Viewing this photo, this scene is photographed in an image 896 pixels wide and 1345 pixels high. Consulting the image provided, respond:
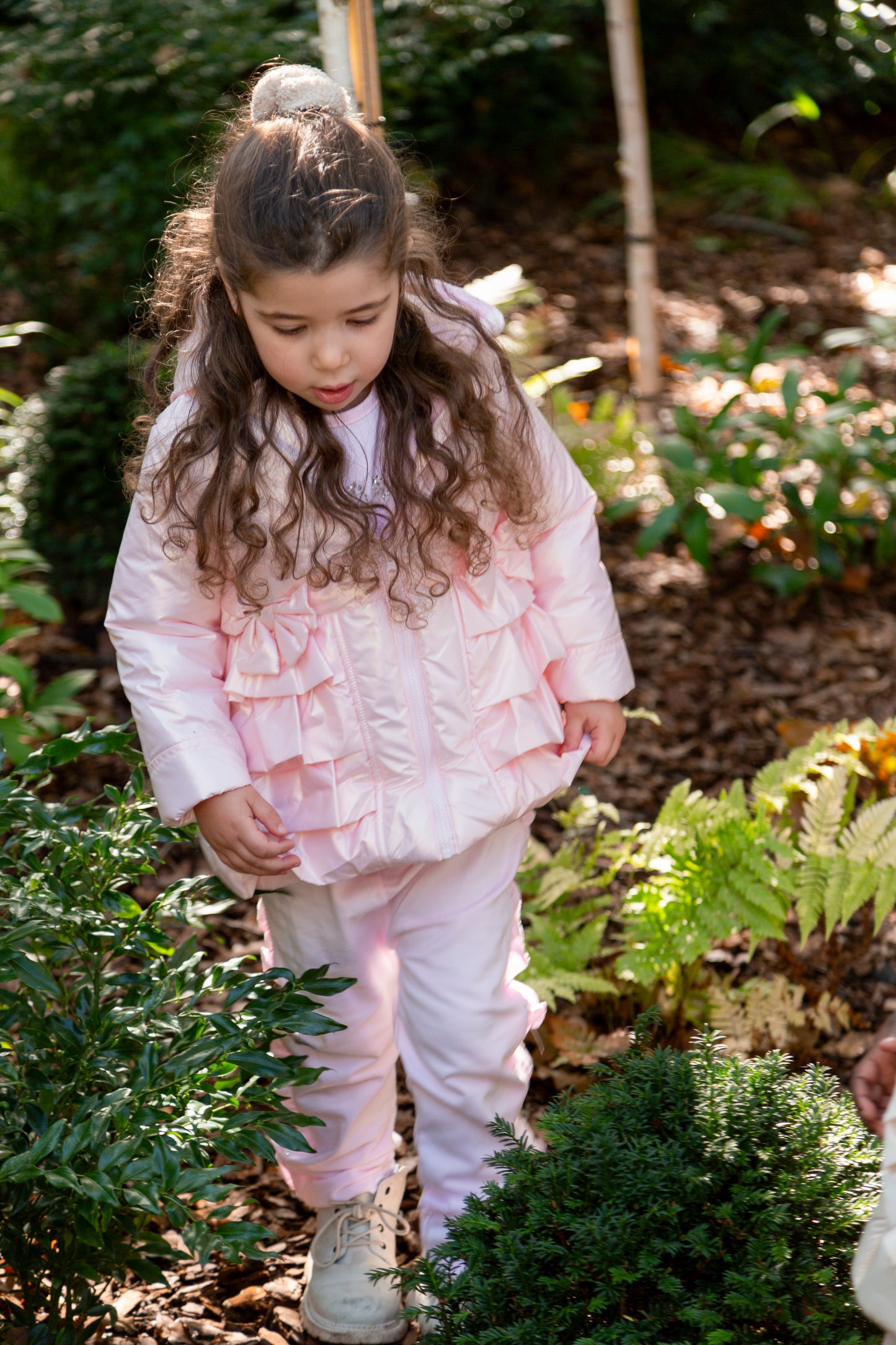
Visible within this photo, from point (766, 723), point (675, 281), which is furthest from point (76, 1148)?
point (675, 281)

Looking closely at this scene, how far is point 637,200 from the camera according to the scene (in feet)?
15.3

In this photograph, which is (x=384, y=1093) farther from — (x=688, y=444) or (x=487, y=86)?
(x=487, y=86)

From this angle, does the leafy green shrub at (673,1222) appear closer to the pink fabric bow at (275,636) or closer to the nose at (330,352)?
the pink fabric bow at (275,636)

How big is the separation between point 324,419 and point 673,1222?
4.21 ft

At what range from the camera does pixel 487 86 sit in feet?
21.2

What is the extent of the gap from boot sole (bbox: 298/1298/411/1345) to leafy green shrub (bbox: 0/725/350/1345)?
430 millimetres

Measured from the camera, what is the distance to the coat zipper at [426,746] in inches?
81.0

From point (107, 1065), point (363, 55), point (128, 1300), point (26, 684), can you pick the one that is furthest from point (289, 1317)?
point (363, 55)

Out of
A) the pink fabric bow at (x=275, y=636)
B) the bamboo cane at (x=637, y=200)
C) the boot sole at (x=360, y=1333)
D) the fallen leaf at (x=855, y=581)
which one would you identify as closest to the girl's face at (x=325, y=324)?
the pink fabric bow at (x=275, y=636)

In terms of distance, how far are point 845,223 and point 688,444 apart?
130 inches

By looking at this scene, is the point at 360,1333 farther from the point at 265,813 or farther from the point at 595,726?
the point at 595,726

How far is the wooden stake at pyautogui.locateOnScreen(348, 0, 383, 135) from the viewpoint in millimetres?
2535

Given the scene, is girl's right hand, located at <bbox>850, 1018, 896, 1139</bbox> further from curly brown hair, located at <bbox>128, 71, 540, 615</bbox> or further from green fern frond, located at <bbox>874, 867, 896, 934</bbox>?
curly brown hair, located at <bbox>128, 71, 540, 615</bbox>

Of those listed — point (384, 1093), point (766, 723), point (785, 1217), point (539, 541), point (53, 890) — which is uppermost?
point (539, 541)
